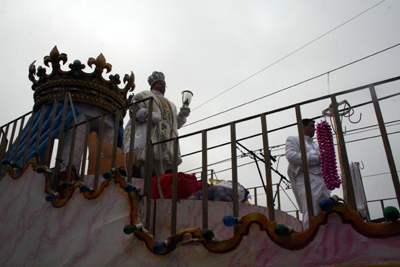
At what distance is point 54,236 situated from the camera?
3.78 metres

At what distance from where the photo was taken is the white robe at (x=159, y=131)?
490 centimetres

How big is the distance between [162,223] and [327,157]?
73.3 inches

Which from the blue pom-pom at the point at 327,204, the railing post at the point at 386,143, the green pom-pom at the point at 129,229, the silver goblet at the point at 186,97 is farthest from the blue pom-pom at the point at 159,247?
the silver goblet at the point at 186,97

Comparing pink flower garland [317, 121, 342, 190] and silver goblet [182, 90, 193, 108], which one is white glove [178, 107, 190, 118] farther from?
pink flower garland [317, 121, 342, 190]

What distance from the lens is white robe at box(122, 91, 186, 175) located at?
16.1 ft

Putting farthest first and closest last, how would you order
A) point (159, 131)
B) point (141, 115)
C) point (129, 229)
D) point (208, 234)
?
1. point (141, 115)
2. point (159, 131)
3. point (129, 229)
4. point (208, 234)

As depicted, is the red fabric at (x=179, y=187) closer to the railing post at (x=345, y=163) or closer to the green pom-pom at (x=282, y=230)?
the green pom-pom at (x=282, y=230)

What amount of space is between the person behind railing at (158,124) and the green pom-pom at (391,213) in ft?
9.78

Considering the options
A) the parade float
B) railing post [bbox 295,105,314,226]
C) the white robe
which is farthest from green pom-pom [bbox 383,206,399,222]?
the white robe

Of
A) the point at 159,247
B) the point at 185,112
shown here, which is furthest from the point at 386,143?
the point at 185,112

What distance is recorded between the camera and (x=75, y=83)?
6801mm

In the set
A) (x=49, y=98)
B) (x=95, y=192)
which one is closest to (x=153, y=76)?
(x=49, y=98)

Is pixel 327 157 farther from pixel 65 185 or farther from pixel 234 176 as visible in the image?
pixel 65 185

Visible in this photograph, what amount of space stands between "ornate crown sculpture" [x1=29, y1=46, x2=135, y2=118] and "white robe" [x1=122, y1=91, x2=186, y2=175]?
69.0 inches
